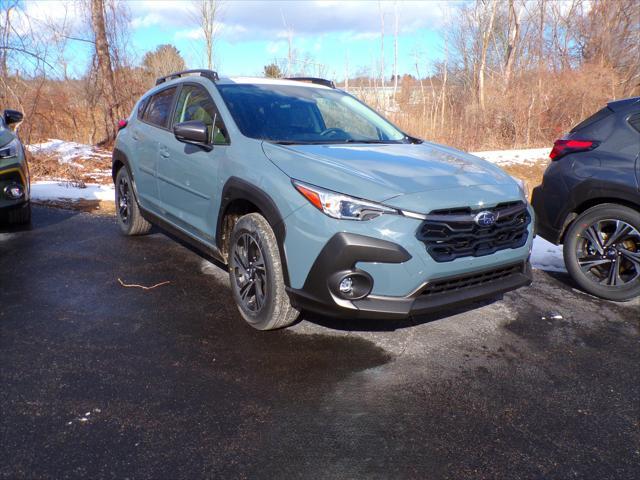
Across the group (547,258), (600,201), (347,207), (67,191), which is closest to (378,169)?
(347,207)

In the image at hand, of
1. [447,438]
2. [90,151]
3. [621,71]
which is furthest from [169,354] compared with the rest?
[621,71]

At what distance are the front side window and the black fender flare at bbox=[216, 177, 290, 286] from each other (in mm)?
440

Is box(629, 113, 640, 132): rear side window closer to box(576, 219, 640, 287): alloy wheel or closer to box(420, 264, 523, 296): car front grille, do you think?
box(576, 219, 640, 287): alloy wheel

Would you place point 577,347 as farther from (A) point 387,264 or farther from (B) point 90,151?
(B) point 90,151

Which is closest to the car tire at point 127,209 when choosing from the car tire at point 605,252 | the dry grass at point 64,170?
the dry grass at point 64,170

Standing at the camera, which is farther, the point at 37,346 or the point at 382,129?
the point at 382,129

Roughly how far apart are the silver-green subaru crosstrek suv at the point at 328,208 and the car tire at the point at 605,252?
1.29 m

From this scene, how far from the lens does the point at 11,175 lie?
5621mm

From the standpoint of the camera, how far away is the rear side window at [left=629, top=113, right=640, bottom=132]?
14.0ft

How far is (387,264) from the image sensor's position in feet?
9.50

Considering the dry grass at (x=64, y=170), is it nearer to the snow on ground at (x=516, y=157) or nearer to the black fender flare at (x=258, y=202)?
the black fender flare at (x=258, y=202)

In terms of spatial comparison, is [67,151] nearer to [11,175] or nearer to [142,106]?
[11,175]

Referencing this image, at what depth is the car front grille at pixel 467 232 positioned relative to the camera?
2.95 m

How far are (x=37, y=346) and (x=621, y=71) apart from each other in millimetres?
22434
